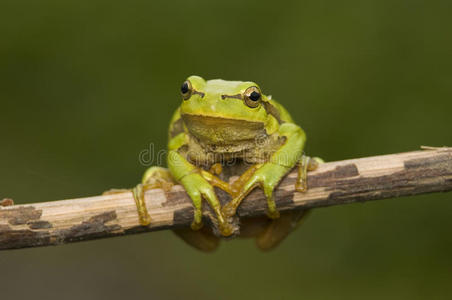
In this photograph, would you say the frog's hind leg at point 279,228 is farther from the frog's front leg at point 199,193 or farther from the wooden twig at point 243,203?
the frog's front leg at point 199,193

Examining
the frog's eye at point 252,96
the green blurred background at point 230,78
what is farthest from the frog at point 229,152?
the green blurred background at point 230,78

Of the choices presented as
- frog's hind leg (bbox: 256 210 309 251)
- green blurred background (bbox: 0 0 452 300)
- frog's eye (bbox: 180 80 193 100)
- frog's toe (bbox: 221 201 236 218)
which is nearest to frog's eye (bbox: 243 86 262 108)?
frog's eye (bbox: 180 80 193 100)

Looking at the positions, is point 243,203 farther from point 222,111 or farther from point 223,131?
point 222,111

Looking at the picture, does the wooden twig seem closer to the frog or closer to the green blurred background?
the frog

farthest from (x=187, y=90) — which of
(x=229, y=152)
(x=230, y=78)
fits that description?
(x=230, y=78)

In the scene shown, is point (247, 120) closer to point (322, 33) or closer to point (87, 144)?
point (322, 33)
